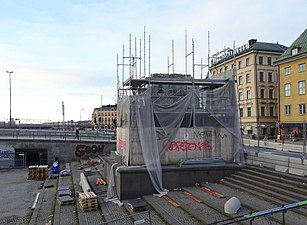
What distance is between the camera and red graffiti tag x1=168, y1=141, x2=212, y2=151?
51.3 ft

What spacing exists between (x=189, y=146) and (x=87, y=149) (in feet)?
Result: 58.6

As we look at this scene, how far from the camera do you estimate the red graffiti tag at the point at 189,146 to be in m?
15.6

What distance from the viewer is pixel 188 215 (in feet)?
34.5

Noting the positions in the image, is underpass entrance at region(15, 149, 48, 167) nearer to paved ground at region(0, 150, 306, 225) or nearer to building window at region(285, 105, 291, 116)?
paved ground at region(0, 150, 306, 225)

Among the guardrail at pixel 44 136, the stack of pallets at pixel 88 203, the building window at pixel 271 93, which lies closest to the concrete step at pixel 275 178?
the stack of pallets at pixel 88 203

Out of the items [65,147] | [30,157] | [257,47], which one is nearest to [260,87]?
[257,47]

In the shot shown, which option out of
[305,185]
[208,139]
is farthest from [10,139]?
[305,185]

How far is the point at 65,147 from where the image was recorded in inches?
1199

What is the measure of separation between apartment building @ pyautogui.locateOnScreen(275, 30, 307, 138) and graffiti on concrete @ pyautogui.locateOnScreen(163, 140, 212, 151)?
82.8 ft

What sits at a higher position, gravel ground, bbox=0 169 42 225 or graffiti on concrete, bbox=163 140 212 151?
graffiti on concrete, bbox=163 140 212 151

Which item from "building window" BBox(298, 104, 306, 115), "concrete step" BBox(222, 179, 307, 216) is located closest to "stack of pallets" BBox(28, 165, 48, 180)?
"concrete step" BBox(222, 179, 307, 216)

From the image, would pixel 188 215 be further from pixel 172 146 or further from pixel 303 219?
pixel 172 146

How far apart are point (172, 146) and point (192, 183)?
2.23 metres

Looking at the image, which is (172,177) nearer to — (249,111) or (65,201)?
(65,201)
